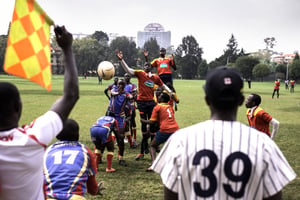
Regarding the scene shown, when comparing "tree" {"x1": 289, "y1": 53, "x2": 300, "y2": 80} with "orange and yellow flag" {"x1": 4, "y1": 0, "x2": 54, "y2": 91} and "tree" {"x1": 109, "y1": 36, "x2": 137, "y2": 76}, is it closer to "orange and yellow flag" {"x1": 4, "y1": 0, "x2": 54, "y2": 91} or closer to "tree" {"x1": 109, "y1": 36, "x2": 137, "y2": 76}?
"tree" {"x1": 109, "y1": 36, "x2": 137, "y2": 76}

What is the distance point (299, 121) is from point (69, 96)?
48.9 feet

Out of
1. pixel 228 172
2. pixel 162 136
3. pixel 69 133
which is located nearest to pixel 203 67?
pixel 162 136

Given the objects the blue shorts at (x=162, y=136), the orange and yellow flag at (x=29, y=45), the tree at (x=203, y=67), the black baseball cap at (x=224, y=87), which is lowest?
the blue shorts at (x=162, y=136)

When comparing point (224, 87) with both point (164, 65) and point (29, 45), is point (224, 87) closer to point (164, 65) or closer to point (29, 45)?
point (29, 45)

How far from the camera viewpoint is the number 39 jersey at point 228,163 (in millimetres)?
1961

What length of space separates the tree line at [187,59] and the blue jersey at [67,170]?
78.9 meters

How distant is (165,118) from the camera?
6.80 metres

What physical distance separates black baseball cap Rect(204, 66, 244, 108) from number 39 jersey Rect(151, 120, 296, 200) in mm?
152

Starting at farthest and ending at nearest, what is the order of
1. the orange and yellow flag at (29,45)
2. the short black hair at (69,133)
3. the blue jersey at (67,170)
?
the short black hair at (69,133)
the blue jersey at (67,170)
the orange and yellow flag at (29,45)

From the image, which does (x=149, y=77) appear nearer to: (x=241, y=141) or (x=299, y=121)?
(x=241, y=141)

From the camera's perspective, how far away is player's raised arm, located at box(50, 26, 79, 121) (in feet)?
7.52

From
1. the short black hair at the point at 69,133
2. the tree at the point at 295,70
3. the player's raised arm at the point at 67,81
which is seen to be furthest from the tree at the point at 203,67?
the player's raised arm at the point at 67,81

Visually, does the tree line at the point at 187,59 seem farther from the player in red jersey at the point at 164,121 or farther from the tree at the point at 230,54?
the player in red jersey at the point at 164,121

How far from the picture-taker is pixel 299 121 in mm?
15125
